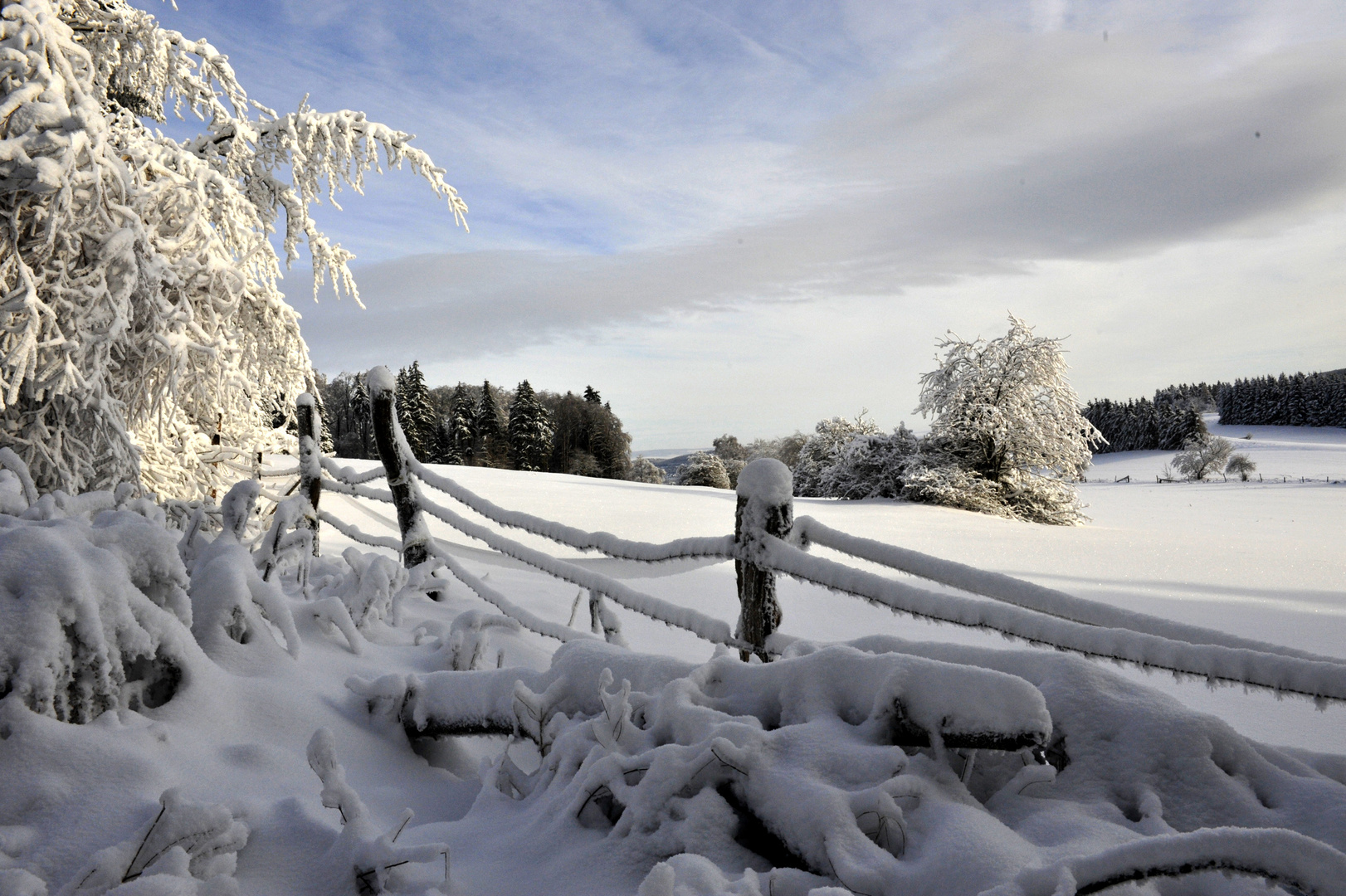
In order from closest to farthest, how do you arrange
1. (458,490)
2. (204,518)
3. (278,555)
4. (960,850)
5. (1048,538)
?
(960,850) < (204,518) < (278,555) < (458,490) < (1048,538)

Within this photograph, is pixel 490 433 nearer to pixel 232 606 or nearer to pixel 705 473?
pixel 705 473

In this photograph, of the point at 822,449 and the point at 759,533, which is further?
the point at 822,449

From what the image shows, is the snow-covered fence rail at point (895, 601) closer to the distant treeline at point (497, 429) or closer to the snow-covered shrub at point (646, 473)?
the distant treeline at point (497, 429)

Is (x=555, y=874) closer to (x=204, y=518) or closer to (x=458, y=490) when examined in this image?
(x=204, y=518)

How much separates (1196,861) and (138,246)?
7.30m

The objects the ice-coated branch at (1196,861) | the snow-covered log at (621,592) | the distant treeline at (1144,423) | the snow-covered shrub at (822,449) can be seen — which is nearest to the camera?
the ice-coated branch at (1196,861)

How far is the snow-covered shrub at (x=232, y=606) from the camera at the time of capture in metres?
1.79

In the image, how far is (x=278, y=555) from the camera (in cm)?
312

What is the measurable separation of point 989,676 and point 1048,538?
474 inches

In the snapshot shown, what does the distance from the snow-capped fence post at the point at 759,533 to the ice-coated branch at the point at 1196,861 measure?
4.32 feet

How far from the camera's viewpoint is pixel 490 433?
43156 millimetres

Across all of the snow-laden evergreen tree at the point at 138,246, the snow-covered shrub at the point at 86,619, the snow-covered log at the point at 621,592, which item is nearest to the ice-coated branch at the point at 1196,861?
the snow-covered log at the point at 621,592

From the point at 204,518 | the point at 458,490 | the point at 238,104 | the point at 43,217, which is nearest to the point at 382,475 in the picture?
the point at 458,490

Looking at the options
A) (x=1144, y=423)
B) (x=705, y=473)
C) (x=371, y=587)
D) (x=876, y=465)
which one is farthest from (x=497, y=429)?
(x=1144, y=423)
